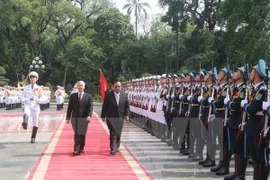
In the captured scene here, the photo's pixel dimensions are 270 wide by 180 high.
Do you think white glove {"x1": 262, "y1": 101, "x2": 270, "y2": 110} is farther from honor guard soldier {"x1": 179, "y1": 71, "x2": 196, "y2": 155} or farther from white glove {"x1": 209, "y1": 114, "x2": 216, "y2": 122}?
honor guard soldier {"x1": 179, "y1": 71, "x2": 196, "y2": 155}

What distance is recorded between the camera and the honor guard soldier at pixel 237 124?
6.94 meters

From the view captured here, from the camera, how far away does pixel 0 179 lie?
7.17m

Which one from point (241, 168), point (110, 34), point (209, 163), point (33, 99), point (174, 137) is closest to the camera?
point (241, 168)

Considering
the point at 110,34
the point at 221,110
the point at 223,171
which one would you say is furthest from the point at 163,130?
the point at 110,34

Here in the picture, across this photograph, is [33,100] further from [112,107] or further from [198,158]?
[198,158]

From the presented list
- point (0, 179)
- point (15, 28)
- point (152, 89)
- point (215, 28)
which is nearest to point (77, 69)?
point (15, 28)

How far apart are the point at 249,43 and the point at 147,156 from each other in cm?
1602

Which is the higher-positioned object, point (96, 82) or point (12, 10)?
point (12, 10)

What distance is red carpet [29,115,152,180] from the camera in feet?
24.5

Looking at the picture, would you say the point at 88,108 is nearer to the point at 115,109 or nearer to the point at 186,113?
the point at 115,109

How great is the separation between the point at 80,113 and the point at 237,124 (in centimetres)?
411

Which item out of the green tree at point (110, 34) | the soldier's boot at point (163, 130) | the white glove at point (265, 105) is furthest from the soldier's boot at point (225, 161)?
the green tree at point (110, 34)

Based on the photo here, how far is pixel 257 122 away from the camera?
6.28 m

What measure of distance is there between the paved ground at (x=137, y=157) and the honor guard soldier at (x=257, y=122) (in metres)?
1.38
